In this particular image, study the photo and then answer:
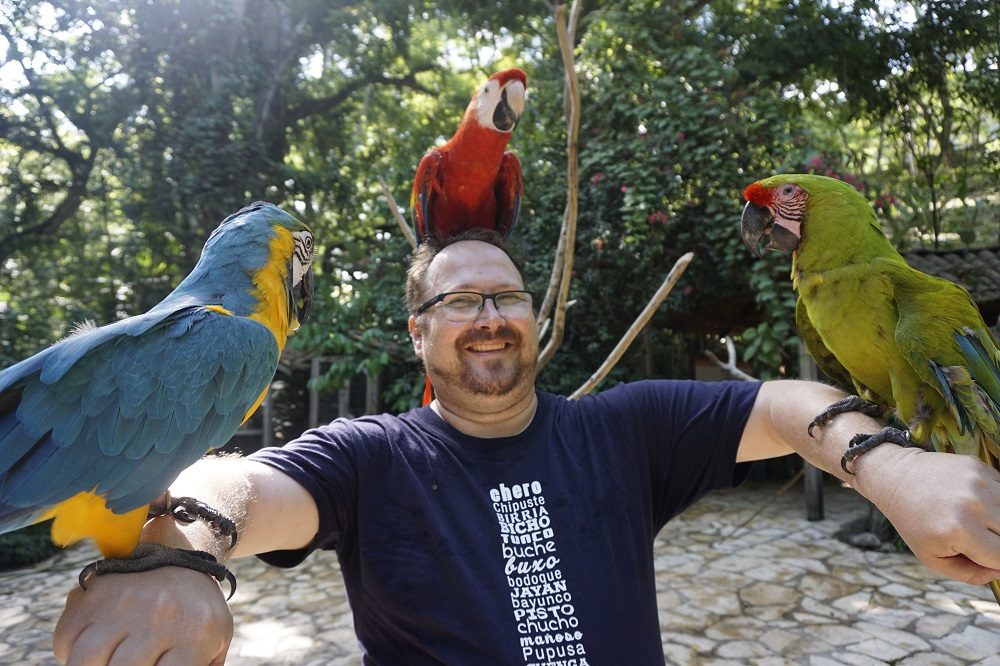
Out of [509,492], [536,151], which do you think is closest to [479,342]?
[509,492]

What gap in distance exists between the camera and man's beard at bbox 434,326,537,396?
141 cm

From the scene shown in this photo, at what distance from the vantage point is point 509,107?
2.47 metres

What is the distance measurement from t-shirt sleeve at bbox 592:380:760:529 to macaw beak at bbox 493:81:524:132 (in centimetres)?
131

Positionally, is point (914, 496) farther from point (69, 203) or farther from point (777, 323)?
point (69, 203)

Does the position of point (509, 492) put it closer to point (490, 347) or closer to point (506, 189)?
point (490, 347)

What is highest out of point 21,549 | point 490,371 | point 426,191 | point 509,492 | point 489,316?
point 426,191

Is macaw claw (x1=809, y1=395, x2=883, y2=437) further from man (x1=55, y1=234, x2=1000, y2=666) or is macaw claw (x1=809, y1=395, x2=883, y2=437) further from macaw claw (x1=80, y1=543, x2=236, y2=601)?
macaw claw (x1=80, y1=543, x2=236, y2=601)

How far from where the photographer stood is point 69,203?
632 centimetres

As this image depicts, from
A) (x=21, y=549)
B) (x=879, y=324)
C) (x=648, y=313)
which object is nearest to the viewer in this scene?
(x=879, y=324)

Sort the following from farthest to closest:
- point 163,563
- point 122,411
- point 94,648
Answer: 1. point 122,411
2. point 163,563
3. point 94,648

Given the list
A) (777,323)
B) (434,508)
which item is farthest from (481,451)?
(777,323)

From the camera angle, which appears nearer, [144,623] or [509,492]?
[144,623]

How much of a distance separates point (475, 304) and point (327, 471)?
0.53 m

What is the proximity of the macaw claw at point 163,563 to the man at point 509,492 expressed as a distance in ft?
0.11
